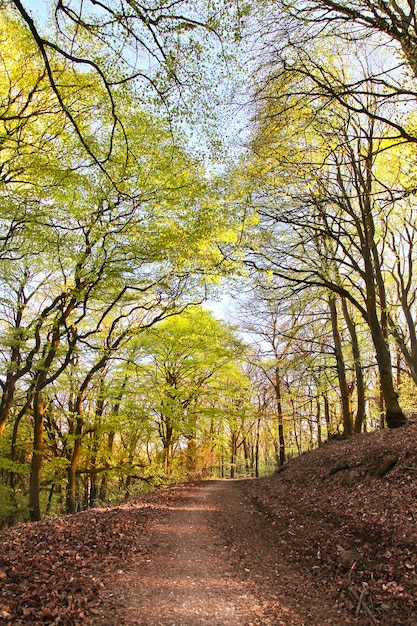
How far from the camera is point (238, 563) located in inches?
208

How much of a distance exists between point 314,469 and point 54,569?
7839 mm

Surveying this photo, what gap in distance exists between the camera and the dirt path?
147 inches

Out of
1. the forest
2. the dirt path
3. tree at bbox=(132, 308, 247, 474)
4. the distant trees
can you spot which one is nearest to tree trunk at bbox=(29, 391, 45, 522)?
the forest

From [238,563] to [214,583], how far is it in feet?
2.82

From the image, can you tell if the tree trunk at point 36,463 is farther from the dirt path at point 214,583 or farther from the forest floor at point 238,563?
the dirt path at point 214,583

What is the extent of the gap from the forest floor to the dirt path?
0.05ft

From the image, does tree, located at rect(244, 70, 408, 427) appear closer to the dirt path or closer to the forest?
the forest

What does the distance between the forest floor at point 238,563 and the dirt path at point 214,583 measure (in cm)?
1

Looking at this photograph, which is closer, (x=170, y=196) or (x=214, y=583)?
(x=214, y=583)

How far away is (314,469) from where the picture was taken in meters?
10.2

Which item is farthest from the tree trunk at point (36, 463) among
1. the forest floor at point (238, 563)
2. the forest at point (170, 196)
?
the forest floor at point (238, 563)

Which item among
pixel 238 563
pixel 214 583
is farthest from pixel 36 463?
pixel 214 583

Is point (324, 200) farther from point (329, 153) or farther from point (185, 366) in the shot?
point (185, 366)

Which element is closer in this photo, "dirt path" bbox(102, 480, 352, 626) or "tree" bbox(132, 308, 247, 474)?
"dirt path" bbox(102, 480, 352, 626)
